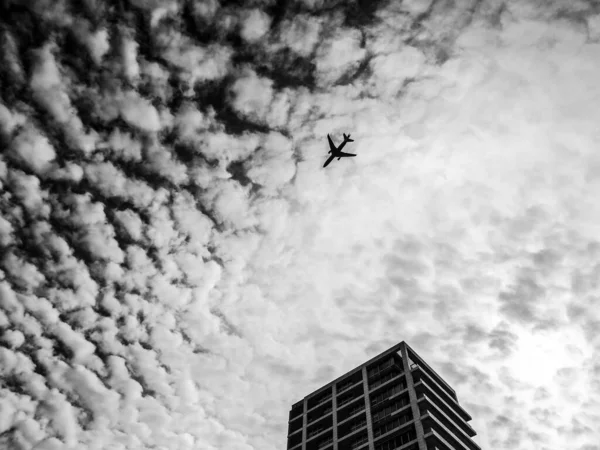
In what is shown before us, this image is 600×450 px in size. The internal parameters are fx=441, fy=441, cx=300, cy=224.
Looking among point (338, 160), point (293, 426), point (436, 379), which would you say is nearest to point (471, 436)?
point (436, 379)

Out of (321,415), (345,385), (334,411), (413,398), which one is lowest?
(413,398)

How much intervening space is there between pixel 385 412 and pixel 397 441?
14.8 feet

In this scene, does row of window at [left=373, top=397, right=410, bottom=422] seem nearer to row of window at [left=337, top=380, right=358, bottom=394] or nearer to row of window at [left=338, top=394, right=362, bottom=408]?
row of window at [left=338, top=394, right=362, bottom=408]

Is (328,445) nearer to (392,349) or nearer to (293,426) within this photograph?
(293,426)

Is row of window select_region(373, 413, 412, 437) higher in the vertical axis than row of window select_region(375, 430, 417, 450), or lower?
higher

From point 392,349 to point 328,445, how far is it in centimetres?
1442

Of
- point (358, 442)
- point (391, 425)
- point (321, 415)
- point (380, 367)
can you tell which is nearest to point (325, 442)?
point (321, 415)

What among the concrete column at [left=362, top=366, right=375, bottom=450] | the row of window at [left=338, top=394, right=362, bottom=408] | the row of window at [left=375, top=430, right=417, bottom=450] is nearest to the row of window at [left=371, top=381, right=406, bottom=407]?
the concrete column at [left=362, top=366, right=375, bottom=450]

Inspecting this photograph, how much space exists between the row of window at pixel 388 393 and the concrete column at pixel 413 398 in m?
1.00

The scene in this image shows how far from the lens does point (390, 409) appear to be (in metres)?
50.6

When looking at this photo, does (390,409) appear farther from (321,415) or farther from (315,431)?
(321,415)

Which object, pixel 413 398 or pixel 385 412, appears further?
pixel 385 412

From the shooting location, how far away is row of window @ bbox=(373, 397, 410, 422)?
49.7m

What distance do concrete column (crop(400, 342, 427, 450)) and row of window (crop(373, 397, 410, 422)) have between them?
41.5 inches
